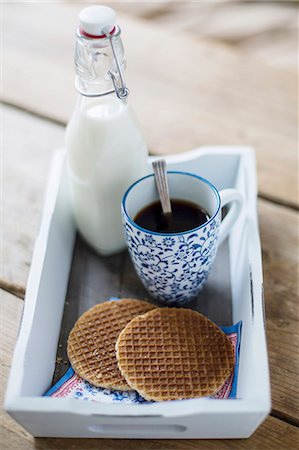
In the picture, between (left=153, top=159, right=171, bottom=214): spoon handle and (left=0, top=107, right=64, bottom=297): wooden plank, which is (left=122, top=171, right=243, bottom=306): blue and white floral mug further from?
(left=0, top=107, right=64, bottom=297): wooden plank

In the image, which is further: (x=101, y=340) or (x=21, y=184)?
(x=21, y=184)

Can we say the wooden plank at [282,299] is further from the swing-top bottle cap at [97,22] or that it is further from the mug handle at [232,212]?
the swing-top bottle cap at [97,22]

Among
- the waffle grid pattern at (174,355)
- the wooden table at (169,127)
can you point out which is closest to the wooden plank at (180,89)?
the wooden table at (169,127)

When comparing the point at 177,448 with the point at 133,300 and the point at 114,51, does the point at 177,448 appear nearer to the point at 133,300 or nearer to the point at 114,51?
the point at 133,300

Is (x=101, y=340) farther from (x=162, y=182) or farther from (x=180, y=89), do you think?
(x=180, y=89)

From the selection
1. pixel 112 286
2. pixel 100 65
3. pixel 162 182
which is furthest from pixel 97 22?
pixel 112 286

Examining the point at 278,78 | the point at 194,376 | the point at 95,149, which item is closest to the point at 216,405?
the point at 194,376

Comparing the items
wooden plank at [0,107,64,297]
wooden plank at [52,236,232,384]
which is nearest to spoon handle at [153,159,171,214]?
wooden plank at [52,236,232,384]
